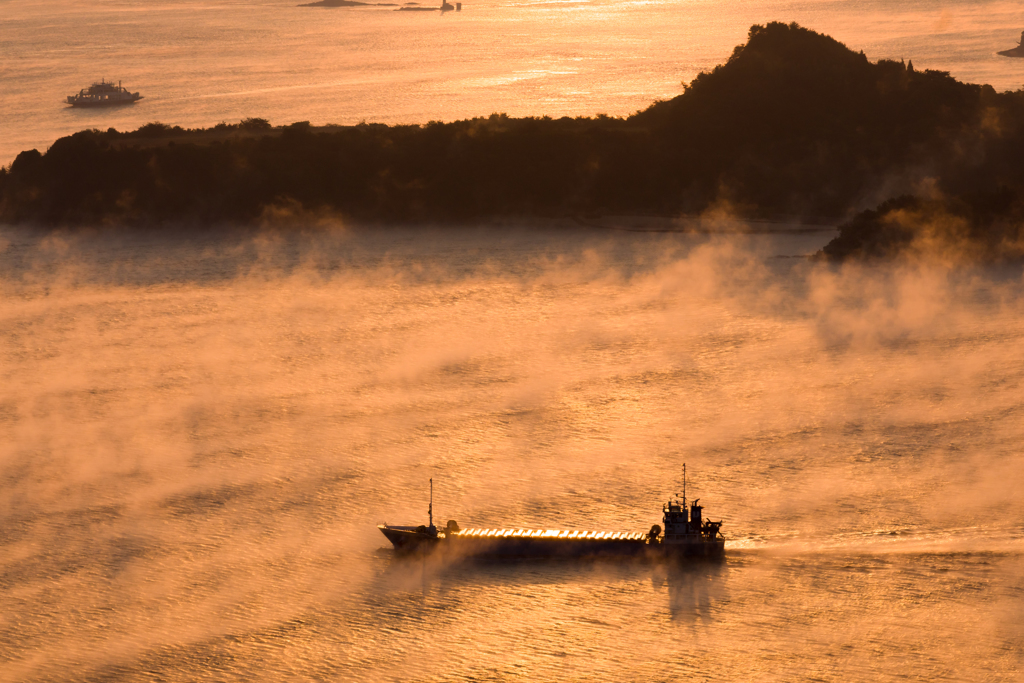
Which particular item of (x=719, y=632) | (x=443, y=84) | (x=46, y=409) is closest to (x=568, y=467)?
(x=719, y=632)

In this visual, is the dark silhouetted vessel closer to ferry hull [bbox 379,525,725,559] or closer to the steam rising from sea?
ferry hull [bbox 379,525,725,559]

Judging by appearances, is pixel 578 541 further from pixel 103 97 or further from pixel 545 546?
pixel 103 97

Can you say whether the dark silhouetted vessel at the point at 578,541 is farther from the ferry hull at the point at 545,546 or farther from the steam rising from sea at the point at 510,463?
the steam rising from sea at the point at 510,463

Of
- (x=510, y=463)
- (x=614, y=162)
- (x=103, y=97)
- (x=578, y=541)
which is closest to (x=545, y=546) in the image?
(x=578, y=541)

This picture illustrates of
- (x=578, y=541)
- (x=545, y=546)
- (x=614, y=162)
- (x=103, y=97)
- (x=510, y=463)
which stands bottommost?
(x=545, y=546)

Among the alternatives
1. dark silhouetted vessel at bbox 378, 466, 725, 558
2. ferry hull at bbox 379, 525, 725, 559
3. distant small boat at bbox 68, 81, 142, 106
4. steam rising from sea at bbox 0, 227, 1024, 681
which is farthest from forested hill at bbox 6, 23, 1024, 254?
distant small boat at bbox 68, 81, 142, 106

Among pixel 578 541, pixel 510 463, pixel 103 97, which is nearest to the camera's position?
pixel 578 541

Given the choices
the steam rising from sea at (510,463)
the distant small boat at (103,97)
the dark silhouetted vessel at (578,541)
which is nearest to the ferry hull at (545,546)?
the dark silhouetted vessel at (578,541)
